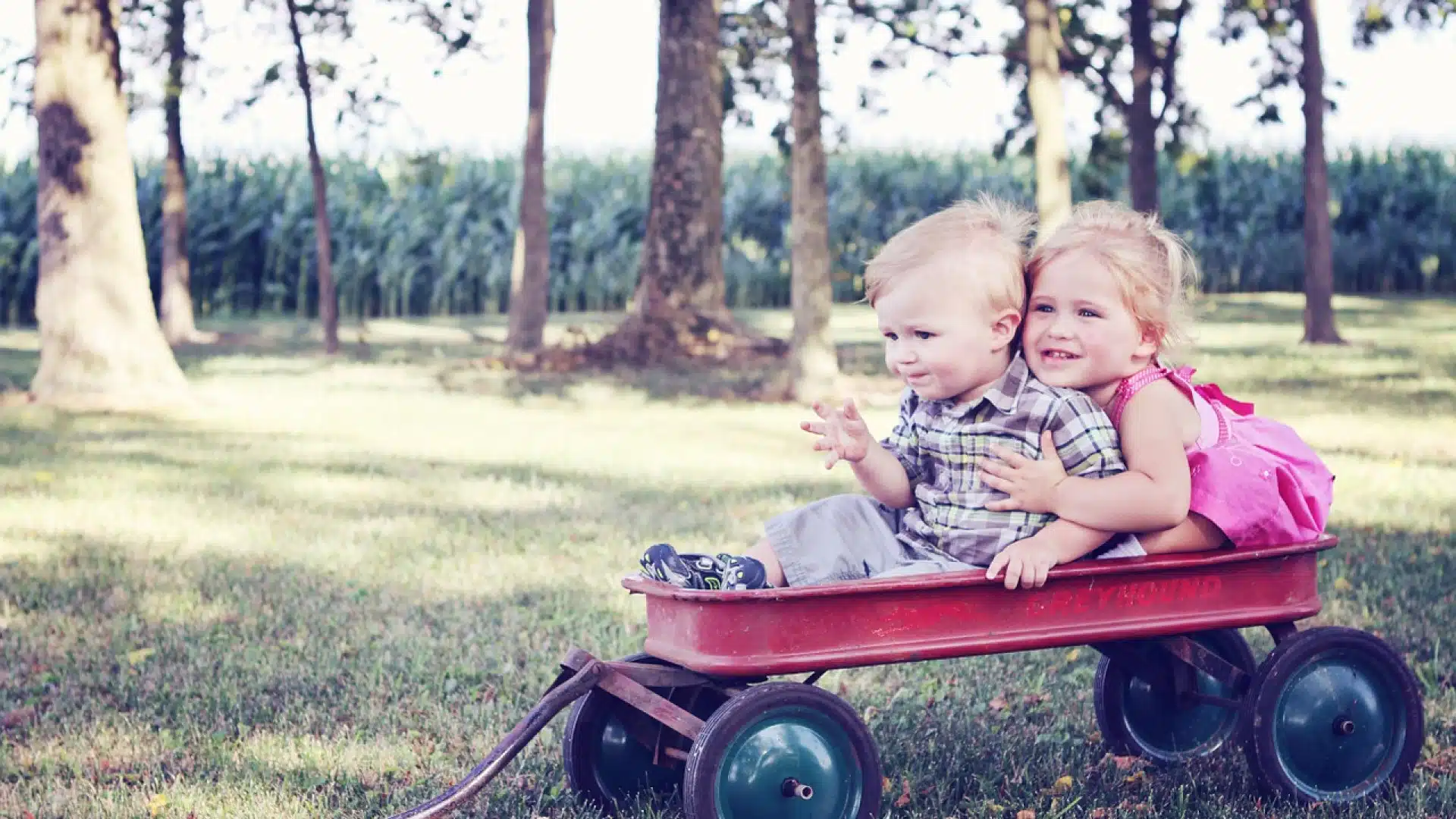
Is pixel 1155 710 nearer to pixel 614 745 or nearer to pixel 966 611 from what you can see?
pixel 966 611

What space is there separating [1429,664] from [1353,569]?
4.30 feet

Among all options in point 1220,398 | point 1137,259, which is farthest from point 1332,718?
point 1137,259

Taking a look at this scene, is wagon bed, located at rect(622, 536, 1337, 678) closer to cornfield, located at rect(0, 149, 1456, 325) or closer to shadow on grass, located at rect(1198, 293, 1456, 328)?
shadow on grass, located at rect(1198, 293, 1456, 328)

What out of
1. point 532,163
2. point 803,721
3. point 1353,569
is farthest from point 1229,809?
point 532,163

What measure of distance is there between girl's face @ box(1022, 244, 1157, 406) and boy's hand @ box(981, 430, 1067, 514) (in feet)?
0.74

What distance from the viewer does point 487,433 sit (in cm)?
1058

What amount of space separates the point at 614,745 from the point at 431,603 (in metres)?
2.08

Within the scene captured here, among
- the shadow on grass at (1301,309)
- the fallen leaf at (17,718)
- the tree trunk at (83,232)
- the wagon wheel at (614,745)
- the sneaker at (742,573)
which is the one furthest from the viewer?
the shadow on grass at (1301,309)

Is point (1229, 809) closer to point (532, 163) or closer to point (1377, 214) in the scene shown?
point (532, 163)

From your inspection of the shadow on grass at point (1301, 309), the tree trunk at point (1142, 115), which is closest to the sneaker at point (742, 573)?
the tree trunk at point (1142, 115)

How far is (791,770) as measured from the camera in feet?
10.7

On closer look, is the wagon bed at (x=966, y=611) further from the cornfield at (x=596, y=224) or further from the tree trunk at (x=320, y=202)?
the cornfield at (x=596, y=224)

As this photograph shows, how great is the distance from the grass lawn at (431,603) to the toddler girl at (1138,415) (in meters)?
0.72

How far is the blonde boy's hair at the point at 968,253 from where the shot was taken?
3.52 meters
